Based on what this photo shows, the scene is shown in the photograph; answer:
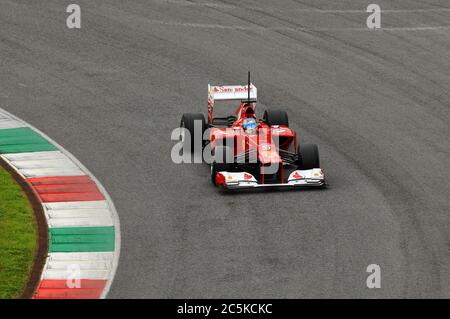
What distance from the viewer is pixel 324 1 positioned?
37.5 m

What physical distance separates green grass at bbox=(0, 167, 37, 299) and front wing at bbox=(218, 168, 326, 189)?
3.86 m

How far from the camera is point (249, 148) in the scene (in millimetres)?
25562

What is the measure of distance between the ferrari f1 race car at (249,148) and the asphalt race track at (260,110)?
0.40 metres

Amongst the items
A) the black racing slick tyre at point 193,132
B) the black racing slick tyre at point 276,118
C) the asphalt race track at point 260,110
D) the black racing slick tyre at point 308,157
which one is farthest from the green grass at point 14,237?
the black racing slick tyre at point 276,118

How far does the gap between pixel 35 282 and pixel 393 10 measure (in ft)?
62.0

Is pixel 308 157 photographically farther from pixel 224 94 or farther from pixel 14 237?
pixel 14 237

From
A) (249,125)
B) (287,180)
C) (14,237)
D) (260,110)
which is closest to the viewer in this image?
(14,237)

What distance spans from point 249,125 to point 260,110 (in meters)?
3.51

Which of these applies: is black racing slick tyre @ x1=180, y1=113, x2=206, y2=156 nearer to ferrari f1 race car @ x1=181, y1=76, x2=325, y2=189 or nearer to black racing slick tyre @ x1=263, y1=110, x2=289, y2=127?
ferrari f1 race car @ x1=181, y1=76, x2=325, y2=189

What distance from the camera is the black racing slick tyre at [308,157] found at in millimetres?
25141

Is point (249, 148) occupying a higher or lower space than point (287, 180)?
higher

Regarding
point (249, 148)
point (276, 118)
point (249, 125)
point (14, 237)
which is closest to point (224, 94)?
point (276, 118)

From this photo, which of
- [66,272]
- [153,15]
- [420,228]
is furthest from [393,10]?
[66,272]

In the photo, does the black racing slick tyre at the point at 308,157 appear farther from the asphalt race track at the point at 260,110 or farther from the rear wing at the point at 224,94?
the rear wing at the point at 224,94
